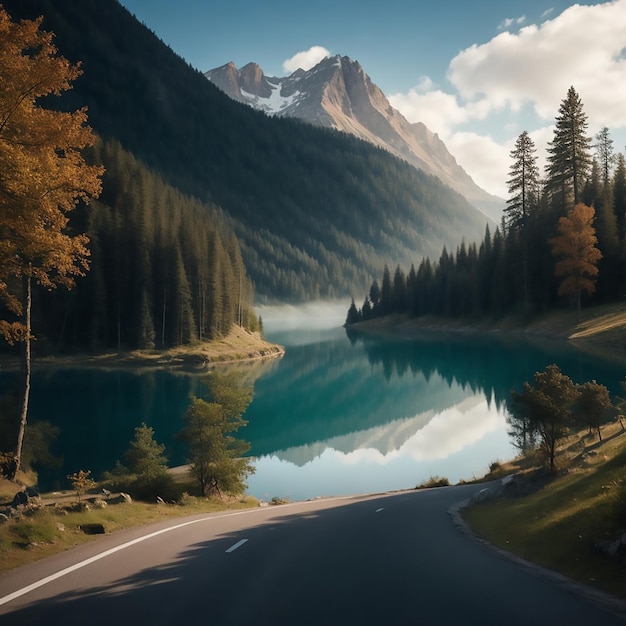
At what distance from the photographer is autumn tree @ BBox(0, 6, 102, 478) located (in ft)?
50.3

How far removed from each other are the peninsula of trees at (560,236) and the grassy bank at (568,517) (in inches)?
2860

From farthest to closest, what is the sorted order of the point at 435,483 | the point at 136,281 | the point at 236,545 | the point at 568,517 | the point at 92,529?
the point at 136,281, the point at 435,483, the point at 92,529, the point at 236,545, the point at 568,517

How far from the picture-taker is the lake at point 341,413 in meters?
37.8

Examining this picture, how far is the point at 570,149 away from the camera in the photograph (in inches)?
3364

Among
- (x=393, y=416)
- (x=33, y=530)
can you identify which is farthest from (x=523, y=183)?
(x=33, y=530)

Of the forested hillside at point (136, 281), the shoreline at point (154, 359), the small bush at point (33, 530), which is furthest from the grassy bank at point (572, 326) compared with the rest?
the small bush at point (33, 530)

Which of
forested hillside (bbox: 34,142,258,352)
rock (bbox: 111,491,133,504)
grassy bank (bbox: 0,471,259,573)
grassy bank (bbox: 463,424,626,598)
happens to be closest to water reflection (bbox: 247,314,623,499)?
rock (bbox: 111,491,133,504)

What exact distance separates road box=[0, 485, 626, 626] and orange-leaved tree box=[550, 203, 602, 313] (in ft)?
258

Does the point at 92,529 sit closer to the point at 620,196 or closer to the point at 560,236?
the point at 560,236

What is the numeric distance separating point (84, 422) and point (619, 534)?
49.5m

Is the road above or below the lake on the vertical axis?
above

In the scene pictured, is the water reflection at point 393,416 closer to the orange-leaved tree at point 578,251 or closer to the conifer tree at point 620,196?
the orange-leaved tree at point 578,251

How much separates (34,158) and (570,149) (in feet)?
297

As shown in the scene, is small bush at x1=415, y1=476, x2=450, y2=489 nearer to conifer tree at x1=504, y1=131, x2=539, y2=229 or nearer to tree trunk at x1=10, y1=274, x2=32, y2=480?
tree trunk at x1=10, y1=274, x2=32, y2=480
